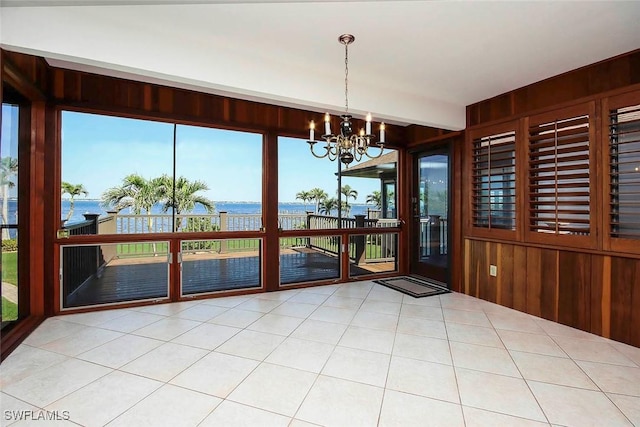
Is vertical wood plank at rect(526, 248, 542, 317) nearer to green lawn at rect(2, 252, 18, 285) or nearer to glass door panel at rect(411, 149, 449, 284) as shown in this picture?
glass door panel at rect(411, 149, 449, 284)

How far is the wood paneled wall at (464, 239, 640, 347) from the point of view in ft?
9.07

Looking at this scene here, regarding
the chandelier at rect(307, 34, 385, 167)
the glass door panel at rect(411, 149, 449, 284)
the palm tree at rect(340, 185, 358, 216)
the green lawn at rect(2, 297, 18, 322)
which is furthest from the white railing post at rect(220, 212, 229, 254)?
the glass door panel at rect(411, 149, 449, 284)

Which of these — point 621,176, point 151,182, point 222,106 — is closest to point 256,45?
point 222,106

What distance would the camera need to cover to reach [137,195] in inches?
150

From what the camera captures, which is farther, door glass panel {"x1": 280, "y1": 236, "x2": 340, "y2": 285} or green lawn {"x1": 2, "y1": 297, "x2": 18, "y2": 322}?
door glass panel {"x1": 280, "y1": 236, "x2": 340, "y2": 285}

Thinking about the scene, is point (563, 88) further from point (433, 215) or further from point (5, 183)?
point (5, 183)

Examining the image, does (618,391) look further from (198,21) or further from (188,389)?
(198,21)

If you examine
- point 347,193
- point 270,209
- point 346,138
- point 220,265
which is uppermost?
point 346,138

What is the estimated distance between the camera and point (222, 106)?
3984 millimetres

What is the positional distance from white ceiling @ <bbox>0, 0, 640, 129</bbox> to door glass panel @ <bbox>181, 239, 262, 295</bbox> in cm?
205

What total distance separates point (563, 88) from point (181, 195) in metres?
4.43

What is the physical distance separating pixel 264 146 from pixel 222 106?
0.73 meters

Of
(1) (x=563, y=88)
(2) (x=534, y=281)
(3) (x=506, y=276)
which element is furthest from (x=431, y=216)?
(1) (x=563, y=88)

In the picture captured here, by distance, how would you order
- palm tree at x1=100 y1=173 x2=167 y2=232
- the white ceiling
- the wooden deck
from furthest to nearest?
the wooden deck
palm tree at x1=100 y1=173 x2=167 y2=232
the white ceiling
